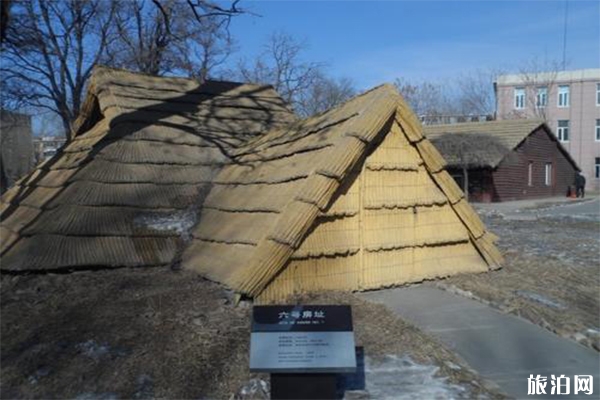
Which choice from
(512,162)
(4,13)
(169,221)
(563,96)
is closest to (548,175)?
(512,162)

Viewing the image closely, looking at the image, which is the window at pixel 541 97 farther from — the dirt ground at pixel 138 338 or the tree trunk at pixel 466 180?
the dirt ground at pixel 138 338

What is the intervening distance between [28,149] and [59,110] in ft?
112

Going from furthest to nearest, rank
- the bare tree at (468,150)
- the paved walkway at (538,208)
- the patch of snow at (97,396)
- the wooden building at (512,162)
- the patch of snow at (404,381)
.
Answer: the wooden building at (512,162) < the bare tree at (468,150) < the paved walkway at (538,208) < the patch of snow at (404,381) < the patch of snow at (97,396)

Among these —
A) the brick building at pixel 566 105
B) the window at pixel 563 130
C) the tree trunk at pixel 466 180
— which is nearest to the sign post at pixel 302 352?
the tree trunk at pixel 466 180

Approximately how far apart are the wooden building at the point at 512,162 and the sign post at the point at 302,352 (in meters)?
31.2

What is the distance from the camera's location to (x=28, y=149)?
2436 inches

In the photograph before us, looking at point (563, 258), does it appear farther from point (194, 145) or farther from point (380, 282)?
point (194, 145)

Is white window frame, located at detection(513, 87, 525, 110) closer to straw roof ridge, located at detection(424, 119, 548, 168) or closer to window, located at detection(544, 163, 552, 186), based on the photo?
window, located at detection(544, 163, 552, 186)

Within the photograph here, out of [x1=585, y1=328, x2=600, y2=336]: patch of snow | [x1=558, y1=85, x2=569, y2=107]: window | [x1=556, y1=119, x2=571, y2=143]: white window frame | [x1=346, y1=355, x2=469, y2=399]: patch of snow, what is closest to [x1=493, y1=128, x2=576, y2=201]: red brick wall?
[x1=556, y1=119, x2=571, y2=143]: white window frame

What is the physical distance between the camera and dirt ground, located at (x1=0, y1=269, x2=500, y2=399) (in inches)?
202

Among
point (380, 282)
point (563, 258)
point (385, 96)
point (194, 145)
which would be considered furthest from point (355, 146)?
point (563, 258)

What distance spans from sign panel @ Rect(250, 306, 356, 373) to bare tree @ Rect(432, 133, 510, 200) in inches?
1212

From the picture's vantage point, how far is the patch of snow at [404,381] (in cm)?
509

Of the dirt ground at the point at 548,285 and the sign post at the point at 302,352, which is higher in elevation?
the sign post at the point at 302,352
